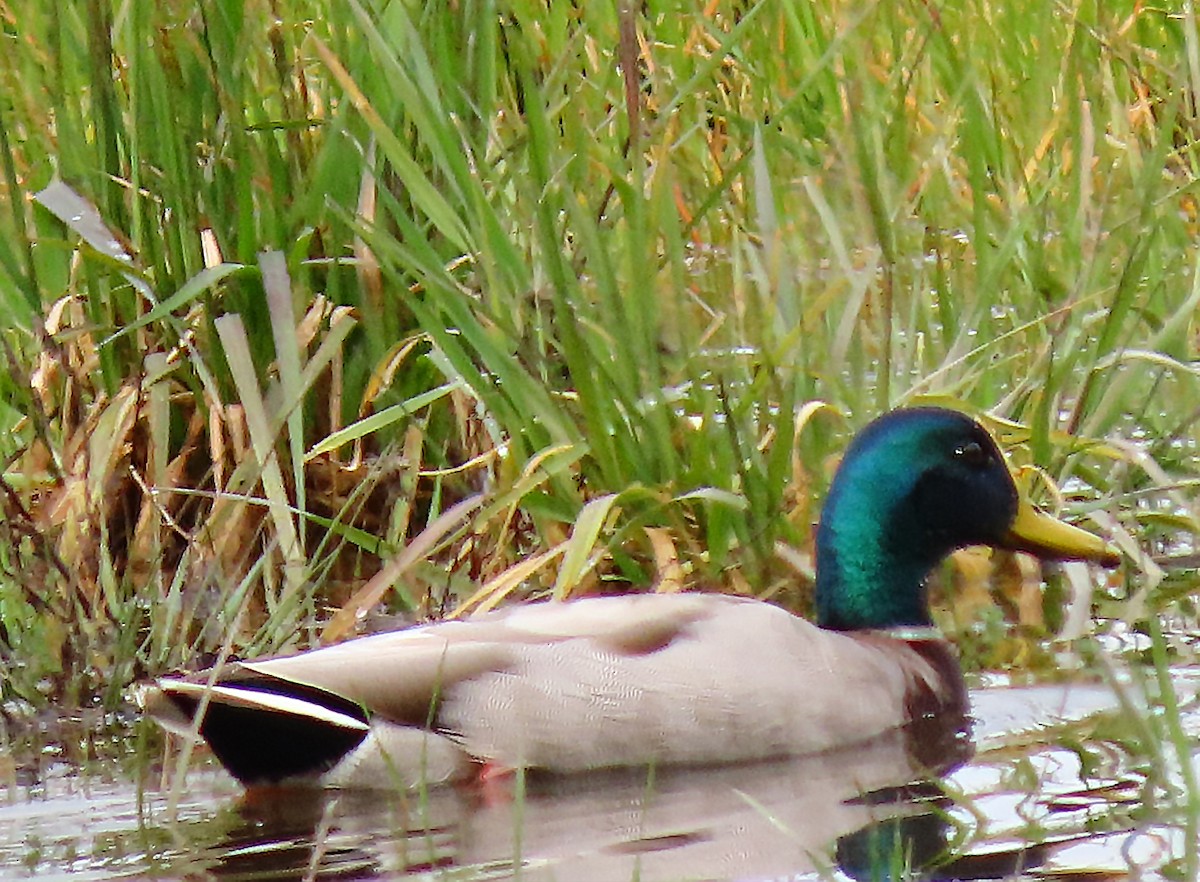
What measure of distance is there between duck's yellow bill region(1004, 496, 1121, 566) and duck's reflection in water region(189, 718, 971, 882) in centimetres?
52

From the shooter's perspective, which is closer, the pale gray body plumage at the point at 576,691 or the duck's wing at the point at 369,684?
the duck's wing at the point at 369,684

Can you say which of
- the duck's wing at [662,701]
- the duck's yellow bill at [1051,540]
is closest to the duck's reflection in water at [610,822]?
the duck's wing at [662,701]

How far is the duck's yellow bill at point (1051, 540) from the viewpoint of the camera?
5020mm

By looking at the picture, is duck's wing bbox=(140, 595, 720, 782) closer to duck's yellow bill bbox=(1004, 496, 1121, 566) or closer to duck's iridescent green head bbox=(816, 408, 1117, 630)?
duck's iridescent green head bbox=(816, 408, 1117, 630)

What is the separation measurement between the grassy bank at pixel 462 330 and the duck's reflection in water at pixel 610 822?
1.93 ft

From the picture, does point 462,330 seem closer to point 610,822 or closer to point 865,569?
point 865,569

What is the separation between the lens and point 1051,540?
5.07 m

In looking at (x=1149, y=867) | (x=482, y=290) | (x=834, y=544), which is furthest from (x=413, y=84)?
(x=1149, y=867)

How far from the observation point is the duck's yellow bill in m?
5.02

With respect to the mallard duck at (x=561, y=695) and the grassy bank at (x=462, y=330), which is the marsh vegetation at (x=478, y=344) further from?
the mallard duck at (x=561, y=695)

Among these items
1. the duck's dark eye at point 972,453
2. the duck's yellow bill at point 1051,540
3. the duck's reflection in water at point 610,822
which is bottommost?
the duck's reflection in water at point 610,822

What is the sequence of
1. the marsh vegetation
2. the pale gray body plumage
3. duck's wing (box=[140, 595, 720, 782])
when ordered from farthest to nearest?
1. the marsh vegetation
2. the pale gray body plumage
3. duck's wing (box=[140, 595, 720, 782])

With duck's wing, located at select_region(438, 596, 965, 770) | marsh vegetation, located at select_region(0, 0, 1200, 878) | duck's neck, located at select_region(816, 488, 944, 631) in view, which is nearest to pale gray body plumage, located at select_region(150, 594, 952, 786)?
duck's wing, located at select_region(438, 596, 965, 770)

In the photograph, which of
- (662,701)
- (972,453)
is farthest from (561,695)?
(972,453)
